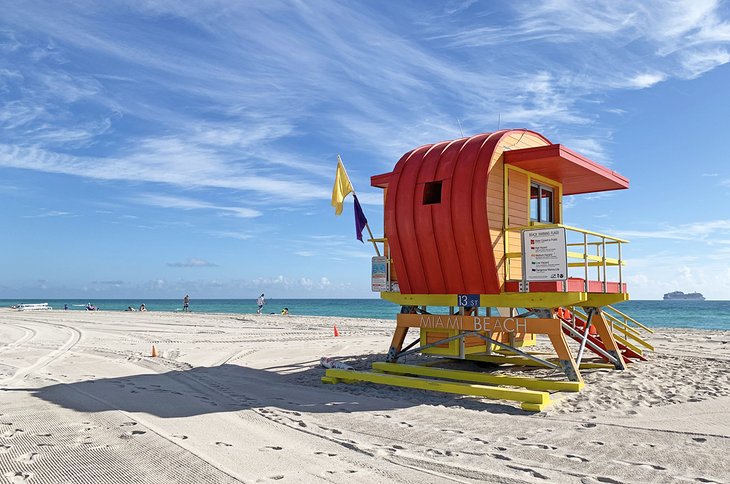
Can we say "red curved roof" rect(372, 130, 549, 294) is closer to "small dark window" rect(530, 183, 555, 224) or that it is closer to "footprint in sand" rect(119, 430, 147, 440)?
"small dark window" rect(530, 183, 555, 224)

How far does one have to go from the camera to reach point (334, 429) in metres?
7.99

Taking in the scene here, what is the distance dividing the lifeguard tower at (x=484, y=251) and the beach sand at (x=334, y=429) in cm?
126

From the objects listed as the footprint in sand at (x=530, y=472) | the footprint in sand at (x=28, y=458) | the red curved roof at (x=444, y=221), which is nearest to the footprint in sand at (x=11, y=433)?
the footprint in sand at (x=28, y=458)

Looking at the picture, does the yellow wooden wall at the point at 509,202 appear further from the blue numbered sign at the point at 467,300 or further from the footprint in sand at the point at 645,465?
the footprint in sand at the point at 645,465

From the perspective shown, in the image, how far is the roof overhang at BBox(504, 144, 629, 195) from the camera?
11.4 meters

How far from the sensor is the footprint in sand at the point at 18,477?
18.5 feet

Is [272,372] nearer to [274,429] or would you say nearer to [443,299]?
[443,299]

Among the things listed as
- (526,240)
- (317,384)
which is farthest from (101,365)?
(526,240)

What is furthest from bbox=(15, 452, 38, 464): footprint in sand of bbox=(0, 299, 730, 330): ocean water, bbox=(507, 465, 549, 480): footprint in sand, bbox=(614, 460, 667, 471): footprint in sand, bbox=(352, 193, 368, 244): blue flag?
bbox=(0, 299, 730, 330): ocean water

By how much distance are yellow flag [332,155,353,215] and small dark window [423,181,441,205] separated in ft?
10.8

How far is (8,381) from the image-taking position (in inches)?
471

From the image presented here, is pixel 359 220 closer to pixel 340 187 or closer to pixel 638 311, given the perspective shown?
pixel 340 187

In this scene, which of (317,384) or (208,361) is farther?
(208,361)

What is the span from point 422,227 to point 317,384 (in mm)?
4005
